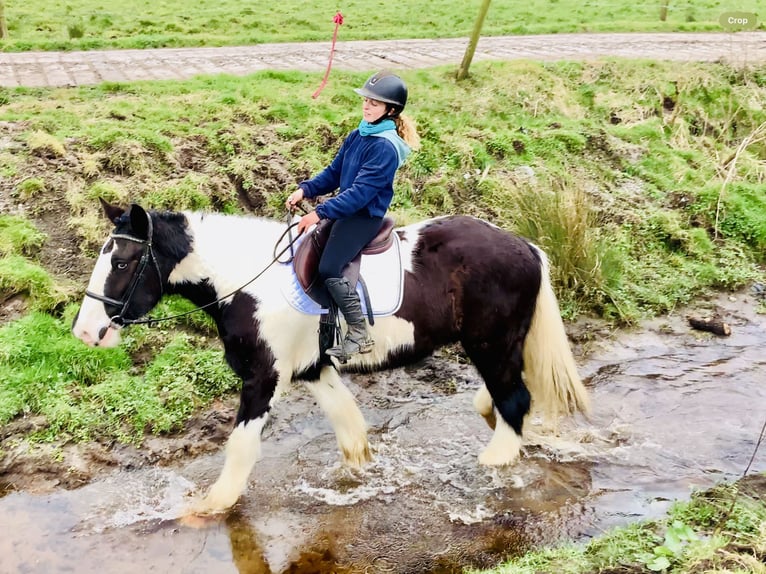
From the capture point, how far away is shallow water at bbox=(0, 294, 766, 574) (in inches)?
173

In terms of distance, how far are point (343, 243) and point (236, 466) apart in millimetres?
1674

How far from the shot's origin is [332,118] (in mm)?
9352

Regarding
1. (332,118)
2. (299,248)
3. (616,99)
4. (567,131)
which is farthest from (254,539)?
(616,99)

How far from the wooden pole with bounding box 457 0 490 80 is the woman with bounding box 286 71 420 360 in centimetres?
747

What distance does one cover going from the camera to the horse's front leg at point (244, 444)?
4543mm

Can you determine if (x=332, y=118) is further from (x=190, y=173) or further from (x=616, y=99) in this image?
(x=616, y=99)

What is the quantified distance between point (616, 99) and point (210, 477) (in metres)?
9.97

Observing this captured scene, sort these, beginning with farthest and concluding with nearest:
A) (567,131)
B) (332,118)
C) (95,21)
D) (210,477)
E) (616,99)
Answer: (95,21) < (616,99) < (567,131) < (332,118) < (210,477)

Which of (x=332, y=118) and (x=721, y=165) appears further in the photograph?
(x=721, y=165)

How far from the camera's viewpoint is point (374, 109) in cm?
427

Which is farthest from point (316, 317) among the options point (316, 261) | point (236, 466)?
point (236, 466)

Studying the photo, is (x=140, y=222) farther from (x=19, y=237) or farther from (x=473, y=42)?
(x=473, y=42)

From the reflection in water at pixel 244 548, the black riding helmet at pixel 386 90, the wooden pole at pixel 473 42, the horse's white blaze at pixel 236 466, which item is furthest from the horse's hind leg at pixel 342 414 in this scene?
the wooden pole at pixel 473 42

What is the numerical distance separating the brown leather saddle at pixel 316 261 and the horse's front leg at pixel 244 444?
629 millimetres
